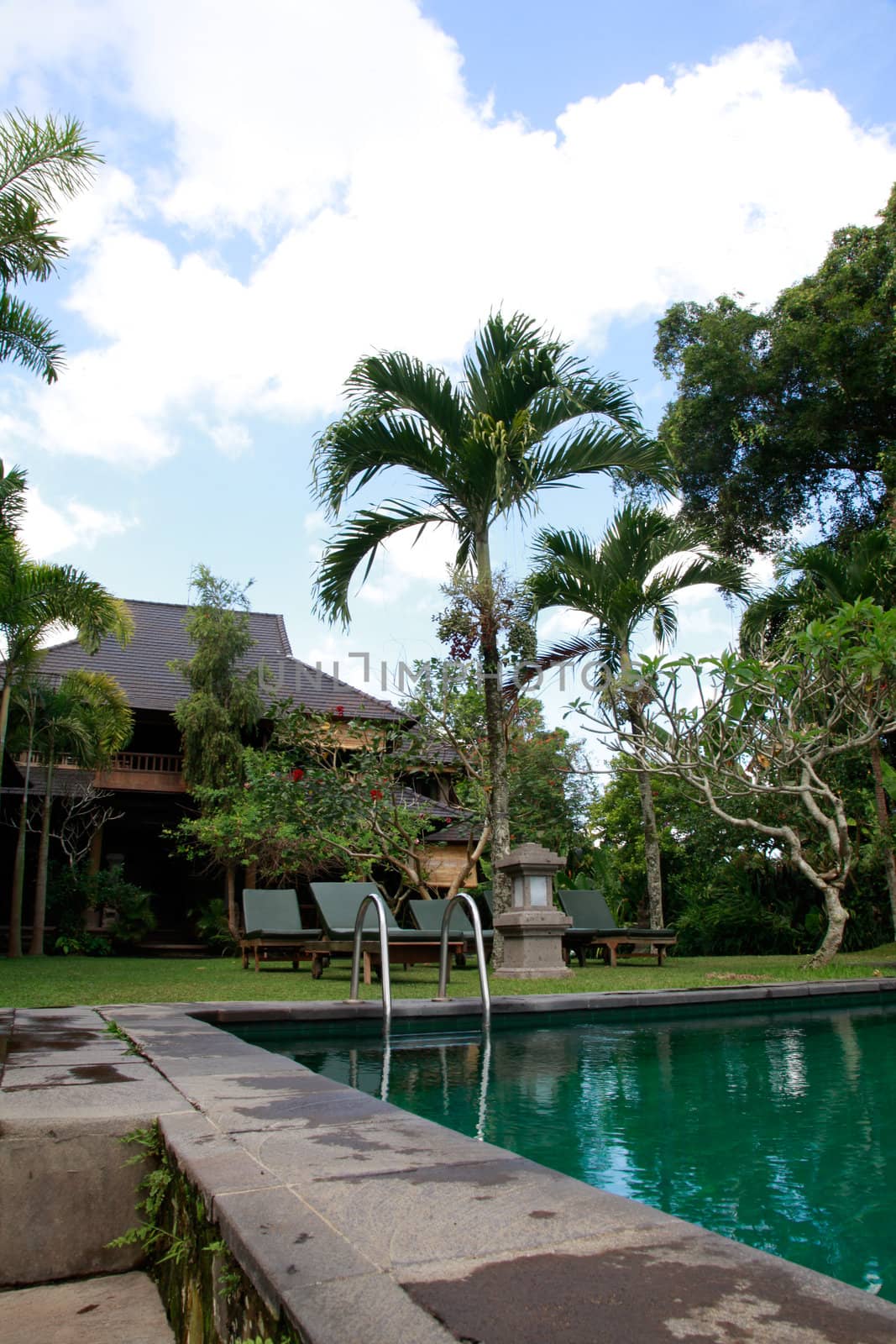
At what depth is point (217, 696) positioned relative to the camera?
1795cm

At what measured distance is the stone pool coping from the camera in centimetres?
118

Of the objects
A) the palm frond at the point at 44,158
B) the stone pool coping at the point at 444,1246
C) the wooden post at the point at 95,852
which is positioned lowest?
the stone pool coping at the point at 444,1246

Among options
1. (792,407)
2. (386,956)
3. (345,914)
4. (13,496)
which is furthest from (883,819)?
(13,496)

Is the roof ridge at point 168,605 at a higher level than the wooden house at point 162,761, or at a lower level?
higher

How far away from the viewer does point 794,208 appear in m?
16.9

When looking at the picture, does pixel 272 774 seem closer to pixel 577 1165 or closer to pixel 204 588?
pixel 204 588

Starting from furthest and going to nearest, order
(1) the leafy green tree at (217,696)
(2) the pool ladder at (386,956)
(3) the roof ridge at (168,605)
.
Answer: (3) the roof ridge at (168,605) → (1) the leafy green tree at (217,696) → (2) the pool ladder at (386,956)

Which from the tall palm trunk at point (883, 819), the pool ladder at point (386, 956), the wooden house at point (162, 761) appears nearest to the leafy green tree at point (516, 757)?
the wooden house at point (162, 761)

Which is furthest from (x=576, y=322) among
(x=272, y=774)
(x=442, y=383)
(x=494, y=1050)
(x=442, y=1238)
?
(x=442, y=1238)

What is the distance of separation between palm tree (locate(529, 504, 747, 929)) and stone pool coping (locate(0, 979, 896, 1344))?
10.7m

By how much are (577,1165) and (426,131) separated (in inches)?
389

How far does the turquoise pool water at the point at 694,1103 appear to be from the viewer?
263 centimetres

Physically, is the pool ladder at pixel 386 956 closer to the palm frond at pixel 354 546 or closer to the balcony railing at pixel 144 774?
the palm frond at pixel 354 546

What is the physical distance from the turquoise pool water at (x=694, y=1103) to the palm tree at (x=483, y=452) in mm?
4361
